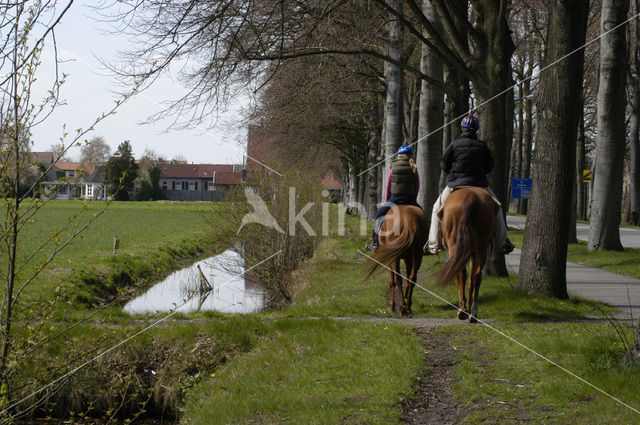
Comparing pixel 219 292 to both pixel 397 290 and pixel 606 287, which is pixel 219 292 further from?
pixel 606 287

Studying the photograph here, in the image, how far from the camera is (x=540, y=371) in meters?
6.73

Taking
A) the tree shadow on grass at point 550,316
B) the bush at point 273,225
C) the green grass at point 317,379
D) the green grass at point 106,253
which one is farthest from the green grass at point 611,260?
the green grass at point 106,253

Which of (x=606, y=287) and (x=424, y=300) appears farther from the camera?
(x=606, y=287)

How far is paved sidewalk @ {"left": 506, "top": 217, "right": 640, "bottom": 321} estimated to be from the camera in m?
10.6

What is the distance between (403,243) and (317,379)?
3.33 metres

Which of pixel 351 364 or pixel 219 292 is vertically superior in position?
pixel 351 364

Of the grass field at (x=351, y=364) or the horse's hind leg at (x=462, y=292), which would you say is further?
the horse's hind leg at (x=462, y=292)

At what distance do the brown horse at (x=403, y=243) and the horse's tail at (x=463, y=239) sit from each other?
150 centimetres

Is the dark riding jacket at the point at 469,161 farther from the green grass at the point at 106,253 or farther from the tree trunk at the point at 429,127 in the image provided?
the tree trunk at the point at 429,127

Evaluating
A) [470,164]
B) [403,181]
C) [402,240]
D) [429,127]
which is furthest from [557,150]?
[429,127]

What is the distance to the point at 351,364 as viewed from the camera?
24.4ft

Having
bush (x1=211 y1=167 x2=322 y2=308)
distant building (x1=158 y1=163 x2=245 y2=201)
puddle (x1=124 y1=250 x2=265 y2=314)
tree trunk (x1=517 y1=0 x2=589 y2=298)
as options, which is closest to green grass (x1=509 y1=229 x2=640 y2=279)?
tree trunk (x1=517 y1=0 x2=589 y2=298)

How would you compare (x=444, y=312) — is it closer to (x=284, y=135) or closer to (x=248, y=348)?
(x=248, y=348)

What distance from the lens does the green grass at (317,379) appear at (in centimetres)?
616
